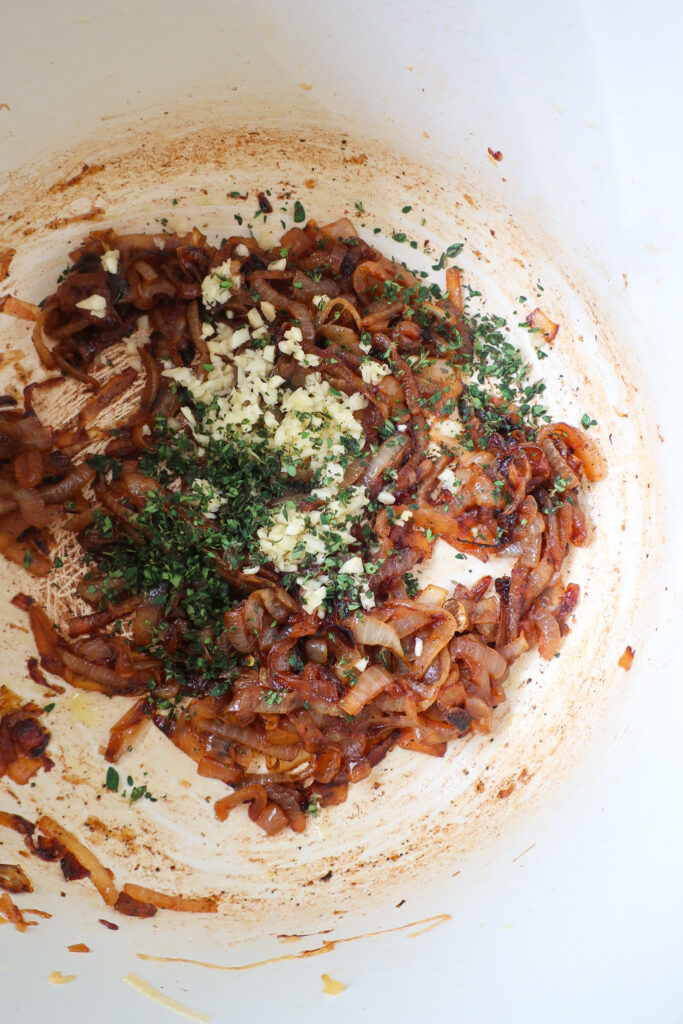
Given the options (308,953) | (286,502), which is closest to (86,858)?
(308,953)

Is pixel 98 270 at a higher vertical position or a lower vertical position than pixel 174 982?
higher

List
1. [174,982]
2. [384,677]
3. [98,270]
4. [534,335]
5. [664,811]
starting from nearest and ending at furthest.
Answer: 1. [174,982]
2. [664,811]
3. [384,677]
4. [98,270]
5. [534,335]

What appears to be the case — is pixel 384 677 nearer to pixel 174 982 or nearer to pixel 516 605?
pixel 516 605

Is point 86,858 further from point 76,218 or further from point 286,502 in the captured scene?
point 76,218

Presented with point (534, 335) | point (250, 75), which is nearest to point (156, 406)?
point (250, 75)

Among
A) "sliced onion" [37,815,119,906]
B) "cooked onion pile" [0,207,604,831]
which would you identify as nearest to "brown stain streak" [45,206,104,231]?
"cooked onion pile" [0,207,604,831]

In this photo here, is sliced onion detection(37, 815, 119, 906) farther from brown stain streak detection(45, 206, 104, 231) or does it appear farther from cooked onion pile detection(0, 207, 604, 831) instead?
brown stain streak detection(45, 206, 104, 231)
